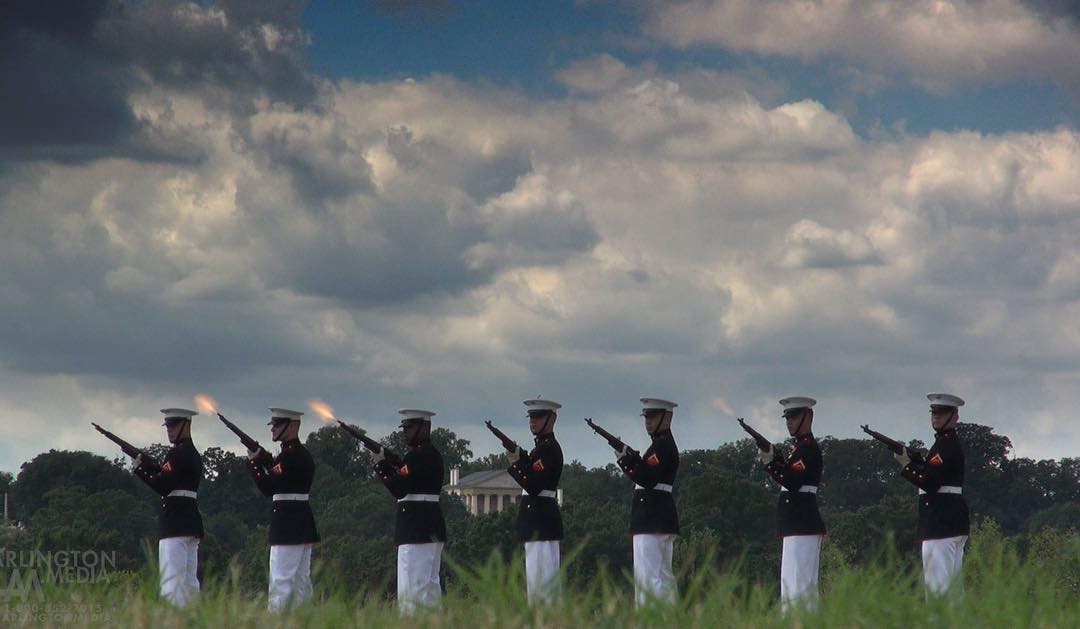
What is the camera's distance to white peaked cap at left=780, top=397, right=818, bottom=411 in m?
19.1

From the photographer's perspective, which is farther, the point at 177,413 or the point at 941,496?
the point at 177,413

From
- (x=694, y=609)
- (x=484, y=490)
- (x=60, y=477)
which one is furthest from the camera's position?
(x=484, y=490)

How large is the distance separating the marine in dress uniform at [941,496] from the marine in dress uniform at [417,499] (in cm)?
562

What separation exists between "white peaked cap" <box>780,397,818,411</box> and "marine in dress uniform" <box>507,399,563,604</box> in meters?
2.90

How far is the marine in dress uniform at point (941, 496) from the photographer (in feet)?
61.0

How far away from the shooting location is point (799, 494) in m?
19.1

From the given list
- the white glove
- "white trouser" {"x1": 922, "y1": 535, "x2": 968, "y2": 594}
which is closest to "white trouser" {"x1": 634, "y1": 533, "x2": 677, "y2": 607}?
the white glove

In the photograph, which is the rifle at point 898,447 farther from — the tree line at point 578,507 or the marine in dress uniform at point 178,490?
the tree line at point 578,507

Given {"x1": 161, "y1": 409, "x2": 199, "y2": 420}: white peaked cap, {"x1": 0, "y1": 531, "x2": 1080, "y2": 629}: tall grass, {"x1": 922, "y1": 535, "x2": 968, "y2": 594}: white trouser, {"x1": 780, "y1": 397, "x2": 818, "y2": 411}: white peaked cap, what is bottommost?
{"x1": 0, "y1": 531, "x2": 1080, "y2": 629}: tall grass

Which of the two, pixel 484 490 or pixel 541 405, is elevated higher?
pixel 484 490

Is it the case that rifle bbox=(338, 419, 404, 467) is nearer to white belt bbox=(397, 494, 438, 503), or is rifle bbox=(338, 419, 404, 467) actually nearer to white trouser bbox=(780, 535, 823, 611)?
white belt bbox=(397, 494, 438, 503)

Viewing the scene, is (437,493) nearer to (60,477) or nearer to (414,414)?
(414,414)

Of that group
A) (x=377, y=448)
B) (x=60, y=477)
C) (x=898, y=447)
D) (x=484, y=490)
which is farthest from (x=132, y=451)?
(x=484, y=490)

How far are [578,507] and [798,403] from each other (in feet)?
178
